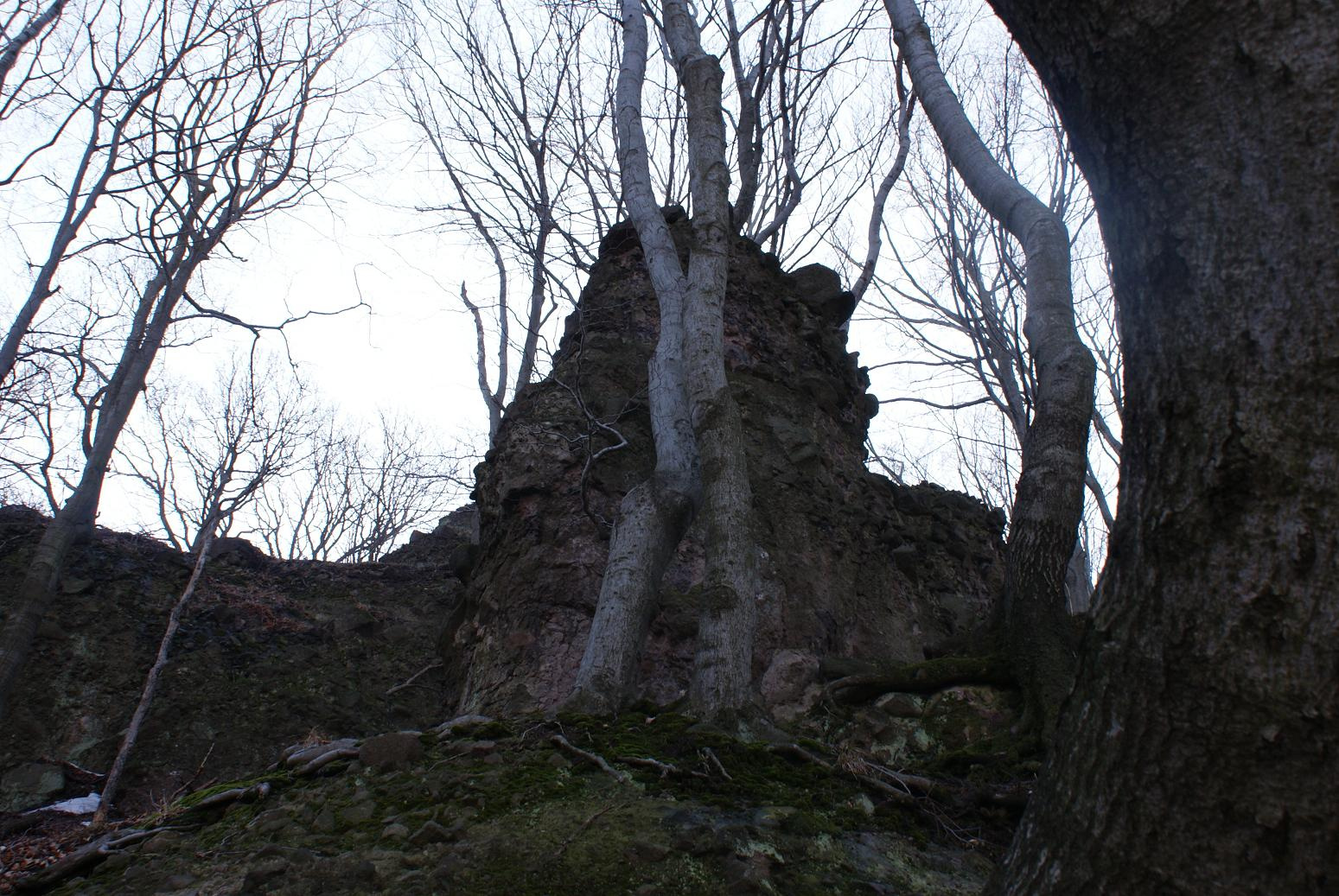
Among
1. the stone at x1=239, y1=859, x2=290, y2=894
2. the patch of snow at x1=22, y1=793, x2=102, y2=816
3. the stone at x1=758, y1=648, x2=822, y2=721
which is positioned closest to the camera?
the stone at x1=239, y1=859, x2=290, y2=894

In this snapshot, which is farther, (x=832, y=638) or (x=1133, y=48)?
(x=832, y=638)

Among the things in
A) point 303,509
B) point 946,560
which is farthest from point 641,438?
point 303,509

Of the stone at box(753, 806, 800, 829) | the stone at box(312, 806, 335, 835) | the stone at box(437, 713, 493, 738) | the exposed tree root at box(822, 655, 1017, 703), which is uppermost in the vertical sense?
the exposed tree root at box(822, 655, 1017, 703)

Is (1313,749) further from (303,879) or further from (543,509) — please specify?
(543,509)

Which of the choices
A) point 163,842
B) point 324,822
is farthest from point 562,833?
point 163,842

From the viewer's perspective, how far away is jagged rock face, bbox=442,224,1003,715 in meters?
4.83

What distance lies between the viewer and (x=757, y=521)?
5547 millimetres

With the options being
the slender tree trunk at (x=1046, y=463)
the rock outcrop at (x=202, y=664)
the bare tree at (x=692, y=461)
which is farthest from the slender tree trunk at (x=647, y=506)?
the rock outcrop at (x=202, y=664)

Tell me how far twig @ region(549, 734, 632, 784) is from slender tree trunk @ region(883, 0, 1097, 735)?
70.0 inches

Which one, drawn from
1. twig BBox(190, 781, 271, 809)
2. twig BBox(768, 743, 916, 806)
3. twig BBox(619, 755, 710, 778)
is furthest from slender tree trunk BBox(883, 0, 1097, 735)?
twig BBox(190, 781, 271, 809)

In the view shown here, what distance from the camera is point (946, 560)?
276 inches

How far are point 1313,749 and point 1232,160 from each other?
35.6 inches

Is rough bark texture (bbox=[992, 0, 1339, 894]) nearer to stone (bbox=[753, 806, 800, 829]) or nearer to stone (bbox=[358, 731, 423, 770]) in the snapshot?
stone (bbox=[753, 806, 800, 829])

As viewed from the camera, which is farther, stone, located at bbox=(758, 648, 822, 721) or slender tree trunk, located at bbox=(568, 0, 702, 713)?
stone, located at bbox=(758, 648, 822, 721)
